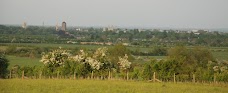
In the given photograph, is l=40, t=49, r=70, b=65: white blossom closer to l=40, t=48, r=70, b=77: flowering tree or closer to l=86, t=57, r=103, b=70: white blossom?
l=40, t=48, r=70, b=77: flowering tree

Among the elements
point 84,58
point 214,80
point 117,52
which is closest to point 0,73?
point 84,58

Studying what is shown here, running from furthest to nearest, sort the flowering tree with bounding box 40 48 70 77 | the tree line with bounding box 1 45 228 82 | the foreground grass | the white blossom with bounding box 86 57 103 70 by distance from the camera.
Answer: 1. the flowering tree with bounding box 40 48 70 77
2. the white blossom with bounding box 86 57 103 70
3. the tree line with bounding box 1 45 228 82
4. the foreground grass

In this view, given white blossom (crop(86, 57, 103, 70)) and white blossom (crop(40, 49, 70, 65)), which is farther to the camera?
white blossom (crop(40, 49, 70, 65))

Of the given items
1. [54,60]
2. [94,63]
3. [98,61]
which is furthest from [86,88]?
[54,60]

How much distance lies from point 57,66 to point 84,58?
3227 millimetres

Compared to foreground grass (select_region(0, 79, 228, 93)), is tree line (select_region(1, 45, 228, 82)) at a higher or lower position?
lower

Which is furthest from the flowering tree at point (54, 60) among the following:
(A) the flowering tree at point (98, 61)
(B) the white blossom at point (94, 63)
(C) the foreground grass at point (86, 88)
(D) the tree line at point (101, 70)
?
(C) the foreground grass at point (86, 88)

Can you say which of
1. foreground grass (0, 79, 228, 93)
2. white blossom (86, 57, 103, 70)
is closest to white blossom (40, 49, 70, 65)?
white blossom (86, 57, 103, 70)

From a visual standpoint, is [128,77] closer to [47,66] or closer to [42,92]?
[47,66]

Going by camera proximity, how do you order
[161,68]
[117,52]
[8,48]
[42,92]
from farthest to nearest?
[8,48] < [117,52] < [161,68] < [42,92]

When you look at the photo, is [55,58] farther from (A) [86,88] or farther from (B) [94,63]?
(A) [86,88]

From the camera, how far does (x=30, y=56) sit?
78188 mm

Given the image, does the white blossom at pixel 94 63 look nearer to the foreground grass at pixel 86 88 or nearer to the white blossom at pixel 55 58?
the white blossom at pixel 55 58

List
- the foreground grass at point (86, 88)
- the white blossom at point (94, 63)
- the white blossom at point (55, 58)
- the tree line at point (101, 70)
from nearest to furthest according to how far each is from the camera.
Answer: the foreground grass at point (86, 88) → the tree line at point (101, 70) → the white blossom at point (94, 63) → the white blossom at point (55, 58)
